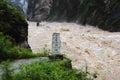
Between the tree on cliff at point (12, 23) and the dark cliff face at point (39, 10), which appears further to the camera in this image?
the dark cliff face at point (39, 10)

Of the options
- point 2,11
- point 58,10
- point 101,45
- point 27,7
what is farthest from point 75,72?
point 27,7

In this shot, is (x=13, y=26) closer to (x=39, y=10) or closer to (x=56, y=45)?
(x=56, y=45)

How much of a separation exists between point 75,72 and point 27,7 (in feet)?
122

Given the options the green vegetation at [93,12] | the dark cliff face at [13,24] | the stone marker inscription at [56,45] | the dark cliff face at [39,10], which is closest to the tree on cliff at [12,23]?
the dark cliff face at [13,24]

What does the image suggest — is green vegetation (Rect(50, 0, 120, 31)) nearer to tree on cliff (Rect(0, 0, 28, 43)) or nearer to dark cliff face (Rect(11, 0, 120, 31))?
dark cliff face (Rect(11, 0, 120, 31))

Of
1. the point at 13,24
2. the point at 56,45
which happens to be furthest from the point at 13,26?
the point at 56,45

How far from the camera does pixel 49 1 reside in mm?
39625

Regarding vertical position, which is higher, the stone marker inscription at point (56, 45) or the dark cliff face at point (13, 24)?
the dark cliff face at point (13, 24)

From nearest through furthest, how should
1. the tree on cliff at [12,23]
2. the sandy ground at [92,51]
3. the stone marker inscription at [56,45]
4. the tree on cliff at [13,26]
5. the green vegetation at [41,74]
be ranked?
the green vegetation at [41,74], the stone marker inscription at [56,45], the tree on cliff at [13,26], the tree on cliff at [12,23], the sandy ground at [92,51]

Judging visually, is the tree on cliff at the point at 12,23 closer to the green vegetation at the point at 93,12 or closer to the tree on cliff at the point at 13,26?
the tree on cliff at the point at 13,26

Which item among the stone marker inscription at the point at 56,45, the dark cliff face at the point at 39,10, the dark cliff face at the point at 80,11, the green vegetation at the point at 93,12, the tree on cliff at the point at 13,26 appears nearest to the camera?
the stone marker inscription at the point at 56,45

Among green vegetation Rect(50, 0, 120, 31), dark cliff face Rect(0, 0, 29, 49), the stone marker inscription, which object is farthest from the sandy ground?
green vegetation Rect(50, 0, 120, 31)

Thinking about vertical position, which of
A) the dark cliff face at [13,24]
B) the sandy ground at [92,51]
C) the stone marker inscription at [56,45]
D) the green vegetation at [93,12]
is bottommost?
the sandy ground at [92,51]

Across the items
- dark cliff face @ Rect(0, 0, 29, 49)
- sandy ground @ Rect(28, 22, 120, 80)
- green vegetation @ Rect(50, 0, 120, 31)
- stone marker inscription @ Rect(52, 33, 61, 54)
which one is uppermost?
green vegetation @ Rect(50, 0, 120, 31)
